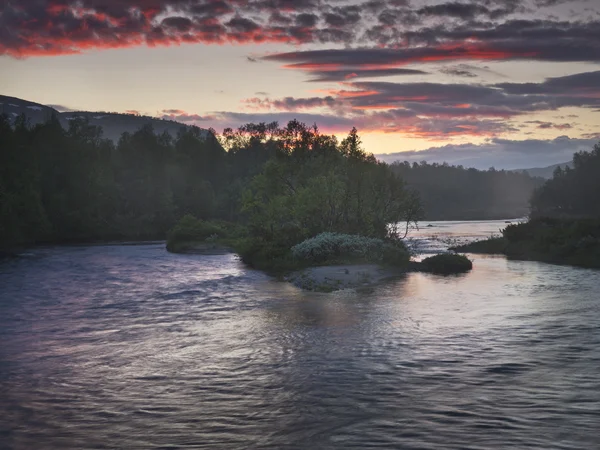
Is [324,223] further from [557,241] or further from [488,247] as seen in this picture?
[557,241]

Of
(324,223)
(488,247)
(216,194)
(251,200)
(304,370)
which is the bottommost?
(304,370)

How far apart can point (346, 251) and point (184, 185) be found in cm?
10115

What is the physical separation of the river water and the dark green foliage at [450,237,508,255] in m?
33.5

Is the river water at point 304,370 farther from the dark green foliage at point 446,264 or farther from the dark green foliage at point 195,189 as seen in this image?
the dark green foliage at point 195,189

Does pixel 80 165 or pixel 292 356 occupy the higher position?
pixel 80 165

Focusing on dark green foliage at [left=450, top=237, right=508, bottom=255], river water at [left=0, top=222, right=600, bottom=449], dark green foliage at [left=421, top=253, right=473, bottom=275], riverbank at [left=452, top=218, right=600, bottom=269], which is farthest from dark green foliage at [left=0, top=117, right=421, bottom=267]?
river water at [left=0, top=222, right=600, bottom=449]

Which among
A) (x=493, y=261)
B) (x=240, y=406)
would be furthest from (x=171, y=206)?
(x=240, y=406)

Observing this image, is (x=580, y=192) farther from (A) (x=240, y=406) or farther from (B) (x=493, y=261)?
(A) (x=240, y=406)

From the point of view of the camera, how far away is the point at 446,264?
48.3 m

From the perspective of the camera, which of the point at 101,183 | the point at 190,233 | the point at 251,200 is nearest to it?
the point at 251,200

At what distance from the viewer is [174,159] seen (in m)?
156

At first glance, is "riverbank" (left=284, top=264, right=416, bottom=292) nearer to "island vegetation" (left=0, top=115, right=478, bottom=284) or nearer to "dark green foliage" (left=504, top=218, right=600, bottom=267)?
"island vegetation" (left=0, top=115, right=478, bottom=284)

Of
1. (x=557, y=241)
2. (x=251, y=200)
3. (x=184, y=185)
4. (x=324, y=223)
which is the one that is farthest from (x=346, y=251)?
(x=184, y=185)

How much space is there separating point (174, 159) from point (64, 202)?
53905 millimetres
